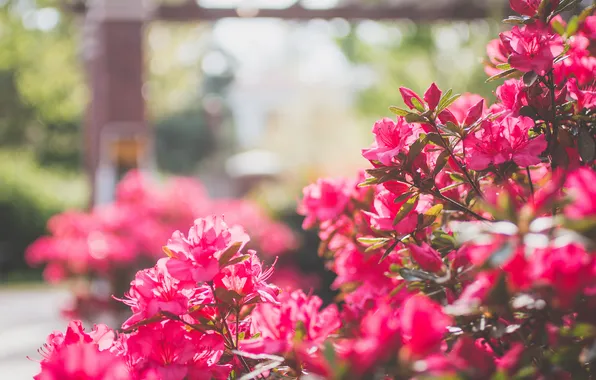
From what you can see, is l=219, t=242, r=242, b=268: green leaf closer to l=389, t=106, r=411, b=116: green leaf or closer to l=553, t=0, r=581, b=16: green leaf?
l=389, t=106, r=411, b=116: green leaf

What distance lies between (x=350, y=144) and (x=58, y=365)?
969 inches

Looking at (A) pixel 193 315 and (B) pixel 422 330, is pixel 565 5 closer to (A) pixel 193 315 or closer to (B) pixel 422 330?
(B) pixel 422 330

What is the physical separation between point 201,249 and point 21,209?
12.2m

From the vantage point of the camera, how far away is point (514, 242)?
2.27 feet

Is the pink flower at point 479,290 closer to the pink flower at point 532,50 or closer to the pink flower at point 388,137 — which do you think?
the pink flower at point 388,137

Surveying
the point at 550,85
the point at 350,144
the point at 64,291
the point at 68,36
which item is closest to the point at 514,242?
the point at 550,85

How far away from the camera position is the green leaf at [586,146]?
1.05m

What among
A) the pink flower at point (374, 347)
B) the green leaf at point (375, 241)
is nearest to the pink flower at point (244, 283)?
the green leaf at point (375, 241)

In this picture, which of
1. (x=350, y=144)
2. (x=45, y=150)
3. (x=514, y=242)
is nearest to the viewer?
(x=514, y=242)

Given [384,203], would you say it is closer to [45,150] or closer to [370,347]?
[370,347]

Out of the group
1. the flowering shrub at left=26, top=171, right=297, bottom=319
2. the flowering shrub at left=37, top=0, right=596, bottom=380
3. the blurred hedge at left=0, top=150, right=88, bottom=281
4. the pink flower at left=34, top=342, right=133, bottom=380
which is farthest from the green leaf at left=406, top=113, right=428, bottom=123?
the blurred hedge at left=0, top=150, right=88, bottom=281

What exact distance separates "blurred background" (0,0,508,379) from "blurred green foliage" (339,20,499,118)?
0.09ft

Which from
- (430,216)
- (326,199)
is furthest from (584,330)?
(326,199)

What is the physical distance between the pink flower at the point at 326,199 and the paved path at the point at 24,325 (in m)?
2.42
